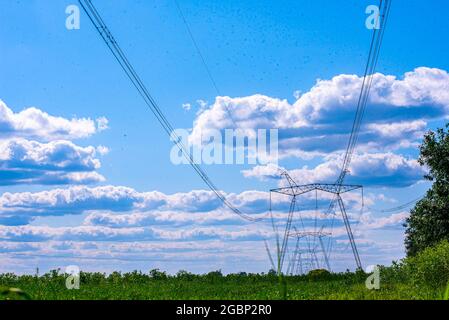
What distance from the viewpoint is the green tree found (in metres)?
42.9

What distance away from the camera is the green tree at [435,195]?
42938 mm

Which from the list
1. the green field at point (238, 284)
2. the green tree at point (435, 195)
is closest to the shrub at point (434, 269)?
the green field at point (238, 284)

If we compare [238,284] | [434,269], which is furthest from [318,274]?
[434,269]

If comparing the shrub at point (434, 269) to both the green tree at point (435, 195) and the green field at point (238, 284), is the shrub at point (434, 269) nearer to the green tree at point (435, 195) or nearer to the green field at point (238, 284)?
the green field at point (238, 284)

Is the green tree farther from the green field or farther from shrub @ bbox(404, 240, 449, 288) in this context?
shrub @ bbox(404, 240, 449, 288)

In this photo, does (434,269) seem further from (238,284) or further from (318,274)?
(318,274)

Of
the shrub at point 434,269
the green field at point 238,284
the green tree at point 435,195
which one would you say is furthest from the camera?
the green tree at point 435,195

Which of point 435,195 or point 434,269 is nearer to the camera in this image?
point 434,269

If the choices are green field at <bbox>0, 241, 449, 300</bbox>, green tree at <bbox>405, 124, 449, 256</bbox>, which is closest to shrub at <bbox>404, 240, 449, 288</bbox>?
green field at <bbox>0, 241, 449, 300</bbox>

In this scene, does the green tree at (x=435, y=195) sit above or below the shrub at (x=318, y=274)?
above

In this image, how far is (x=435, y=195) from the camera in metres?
43.8
